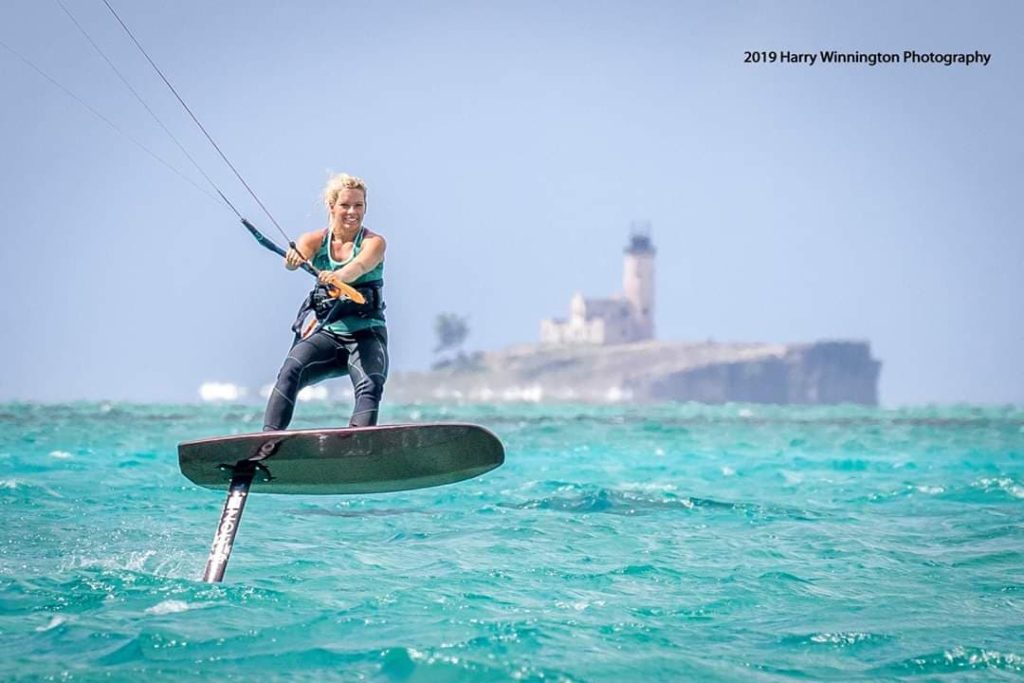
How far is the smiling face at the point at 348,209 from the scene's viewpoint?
10.1 metres

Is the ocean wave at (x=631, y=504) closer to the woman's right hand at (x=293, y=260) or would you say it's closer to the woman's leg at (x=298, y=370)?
the woman's leg at (x=298, y=370)

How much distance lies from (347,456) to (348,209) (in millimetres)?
1901

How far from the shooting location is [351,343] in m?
10.3

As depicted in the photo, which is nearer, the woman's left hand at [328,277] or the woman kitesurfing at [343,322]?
the woman's left hand at [328,277]

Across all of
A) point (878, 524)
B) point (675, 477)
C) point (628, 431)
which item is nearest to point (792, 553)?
point (878, 524)

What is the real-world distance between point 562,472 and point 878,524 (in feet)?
30.0

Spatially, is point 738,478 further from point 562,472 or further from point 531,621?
point 531,621

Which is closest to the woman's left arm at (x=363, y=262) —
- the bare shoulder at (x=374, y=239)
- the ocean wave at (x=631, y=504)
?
the bare shoulder at (x=374, y=239)

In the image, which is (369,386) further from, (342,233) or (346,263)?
(342,233)

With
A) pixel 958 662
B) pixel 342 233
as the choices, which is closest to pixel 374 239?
pixel 342 233

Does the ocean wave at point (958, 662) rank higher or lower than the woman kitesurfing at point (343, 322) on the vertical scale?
lower

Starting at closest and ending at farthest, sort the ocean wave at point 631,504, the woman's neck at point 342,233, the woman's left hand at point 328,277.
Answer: the woman's left hand at point 328,277 → the woman's neck at point 342,233 → the ocean wave at point 631,504

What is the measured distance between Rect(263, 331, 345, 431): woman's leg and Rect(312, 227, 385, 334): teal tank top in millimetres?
155

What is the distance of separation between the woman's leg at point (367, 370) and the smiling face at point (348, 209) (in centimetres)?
83
